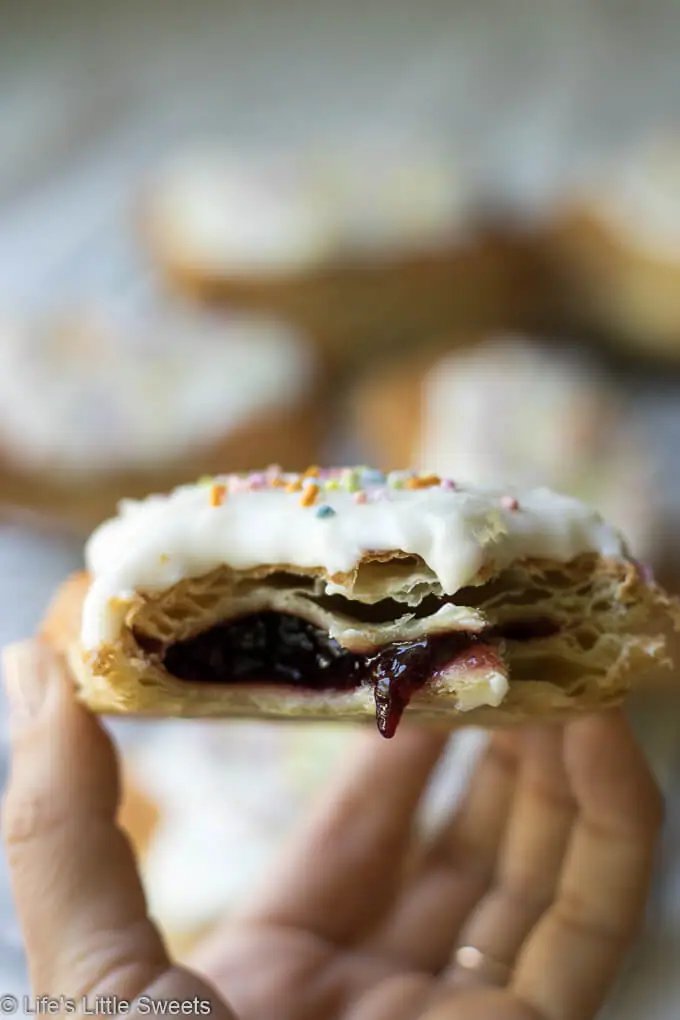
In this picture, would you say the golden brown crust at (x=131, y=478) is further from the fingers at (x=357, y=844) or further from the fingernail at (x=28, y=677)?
the fingernail at (x=28, y=677)

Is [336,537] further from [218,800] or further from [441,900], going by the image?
[218,800]

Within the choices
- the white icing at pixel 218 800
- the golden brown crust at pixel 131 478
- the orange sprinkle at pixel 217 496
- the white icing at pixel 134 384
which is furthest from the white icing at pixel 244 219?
the orange sprinkle at pixel 217 496

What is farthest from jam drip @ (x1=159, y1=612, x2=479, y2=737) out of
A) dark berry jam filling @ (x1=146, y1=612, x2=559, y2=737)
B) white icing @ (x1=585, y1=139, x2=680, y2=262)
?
white icing @ (x1=585, y1=139, x2=680, y2=262)

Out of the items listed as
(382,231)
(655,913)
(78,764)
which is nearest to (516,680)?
(78,764)

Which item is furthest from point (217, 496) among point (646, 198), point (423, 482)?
point (646, 198)

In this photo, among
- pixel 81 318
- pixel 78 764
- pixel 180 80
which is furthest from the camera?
pixel 180 80

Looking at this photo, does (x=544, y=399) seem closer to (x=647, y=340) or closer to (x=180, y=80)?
(x=647, y=340)

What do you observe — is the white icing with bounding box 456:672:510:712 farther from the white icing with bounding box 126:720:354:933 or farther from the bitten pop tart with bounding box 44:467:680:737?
the white icing with bounding box 126:720:354:933
